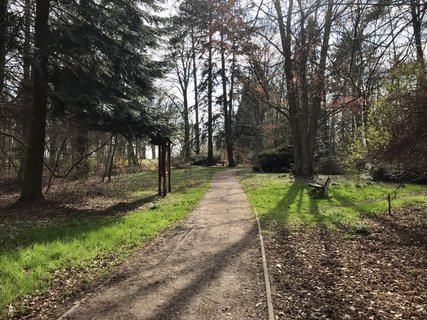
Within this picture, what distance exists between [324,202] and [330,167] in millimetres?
11746

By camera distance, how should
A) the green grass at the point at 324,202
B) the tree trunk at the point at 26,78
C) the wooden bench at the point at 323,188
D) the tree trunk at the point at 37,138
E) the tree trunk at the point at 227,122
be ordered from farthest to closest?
the tree trunk at the point at 227,122, the wooden bench at the point at 323,188, the tree trunk at the point at 37,138, the tree trunk at the point at 26,78, the green grass at the point at 324,202

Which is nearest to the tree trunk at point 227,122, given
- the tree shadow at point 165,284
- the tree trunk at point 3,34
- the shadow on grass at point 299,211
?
the shadow on grass at point 299,211

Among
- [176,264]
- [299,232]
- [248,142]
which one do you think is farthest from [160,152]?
[248,142]

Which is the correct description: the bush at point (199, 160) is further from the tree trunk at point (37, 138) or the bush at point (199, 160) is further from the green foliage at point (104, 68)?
the tree trunk at point (37, 138)

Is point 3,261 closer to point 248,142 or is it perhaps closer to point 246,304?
point 246,304

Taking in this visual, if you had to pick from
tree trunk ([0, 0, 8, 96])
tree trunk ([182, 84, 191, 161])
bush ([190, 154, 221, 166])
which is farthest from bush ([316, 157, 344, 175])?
tree trunk ([0, 0, 8, 96])

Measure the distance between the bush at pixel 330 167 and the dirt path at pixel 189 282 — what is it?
16.0 m

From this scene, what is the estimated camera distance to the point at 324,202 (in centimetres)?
1237

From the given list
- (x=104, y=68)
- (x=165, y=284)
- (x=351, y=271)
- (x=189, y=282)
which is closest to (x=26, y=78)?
(x=104, y=68)

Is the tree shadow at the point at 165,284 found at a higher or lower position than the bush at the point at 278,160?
lower

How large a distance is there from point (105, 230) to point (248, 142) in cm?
3094

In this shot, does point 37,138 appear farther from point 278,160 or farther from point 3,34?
point 278,160

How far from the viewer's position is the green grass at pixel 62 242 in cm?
539

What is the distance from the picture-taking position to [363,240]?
304 inches
